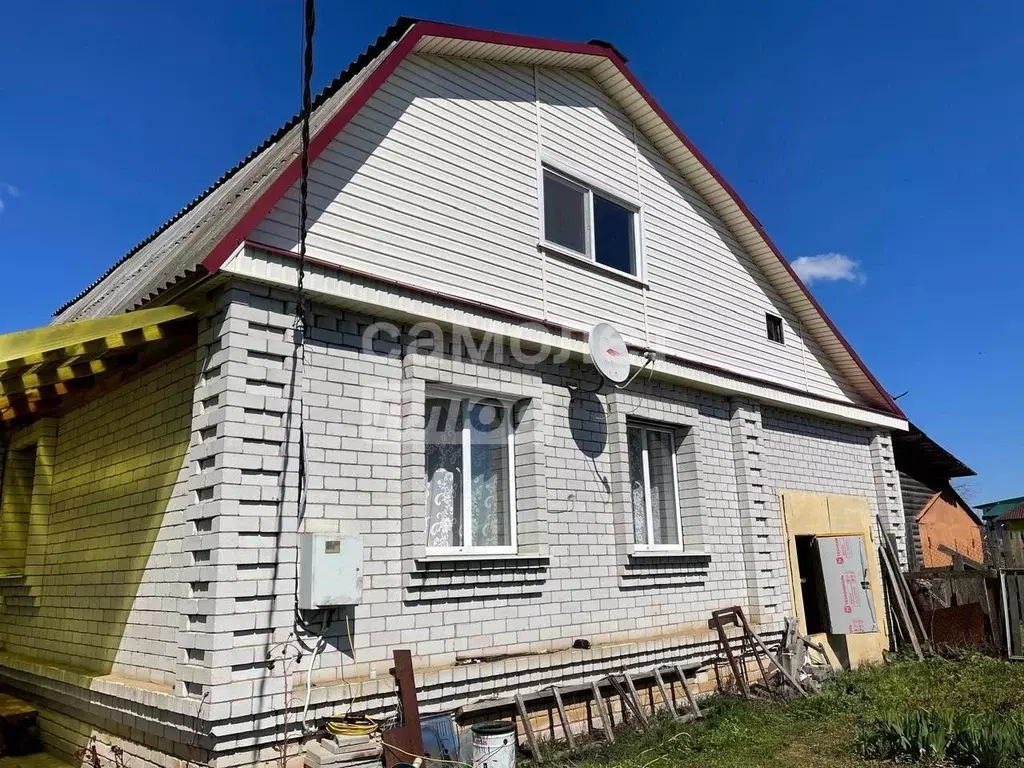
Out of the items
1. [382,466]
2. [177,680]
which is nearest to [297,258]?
[382,466]

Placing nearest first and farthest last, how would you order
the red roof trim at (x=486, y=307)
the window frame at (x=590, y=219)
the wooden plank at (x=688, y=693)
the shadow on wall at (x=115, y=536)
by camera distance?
the red roof trim at (x=486, y=307)
the shadow on wall at (x=115, y=536)
the wooden plank at (x=688, y=693)
the window frame at (x=590, y=219)

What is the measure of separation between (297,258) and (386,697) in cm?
329

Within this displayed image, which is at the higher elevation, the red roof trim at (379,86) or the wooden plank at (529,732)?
the red roof trim at (379,86)

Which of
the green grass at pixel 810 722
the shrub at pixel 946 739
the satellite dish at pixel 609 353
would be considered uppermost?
the satellite dish at pixel 609 353

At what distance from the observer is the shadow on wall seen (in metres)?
5.90

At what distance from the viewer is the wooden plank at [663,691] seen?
7547 millimetres

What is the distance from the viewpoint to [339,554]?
5543 millimetres

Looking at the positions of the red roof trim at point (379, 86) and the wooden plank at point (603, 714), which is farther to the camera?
the wooden plank at point (603, 714)

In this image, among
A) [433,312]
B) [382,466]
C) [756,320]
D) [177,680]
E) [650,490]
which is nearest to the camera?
[177,680]

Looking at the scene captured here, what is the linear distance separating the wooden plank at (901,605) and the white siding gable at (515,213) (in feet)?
10.9

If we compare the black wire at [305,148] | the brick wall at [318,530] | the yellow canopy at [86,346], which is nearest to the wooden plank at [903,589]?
the brick wall at [318,530]

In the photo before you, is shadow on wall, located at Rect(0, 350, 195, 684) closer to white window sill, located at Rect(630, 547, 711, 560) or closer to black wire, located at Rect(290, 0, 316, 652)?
black wire, located at Rect(290, 0, 316, 652)

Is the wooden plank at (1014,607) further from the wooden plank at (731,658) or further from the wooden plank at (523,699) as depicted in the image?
the wooden plank at (523,699)

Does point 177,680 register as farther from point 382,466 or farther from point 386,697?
point 382,466
